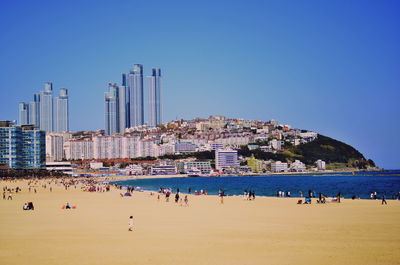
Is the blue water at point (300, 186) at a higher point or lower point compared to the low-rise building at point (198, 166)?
lower

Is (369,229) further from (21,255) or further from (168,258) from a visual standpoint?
(21,255)

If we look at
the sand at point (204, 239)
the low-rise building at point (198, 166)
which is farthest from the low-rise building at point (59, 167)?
the sand at point (204, 239)

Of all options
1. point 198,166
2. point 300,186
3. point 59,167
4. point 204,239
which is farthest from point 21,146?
point 204,239

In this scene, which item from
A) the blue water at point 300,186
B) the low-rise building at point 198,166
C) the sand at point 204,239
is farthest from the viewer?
the low-rise building at point 198,166

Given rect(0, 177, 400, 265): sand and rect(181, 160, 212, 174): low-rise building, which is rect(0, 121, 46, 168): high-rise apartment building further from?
rect(0, 177, 400, 265): sand

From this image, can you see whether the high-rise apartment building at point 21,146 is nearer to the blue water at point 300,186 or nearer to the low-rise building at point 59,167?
the low-rise building at point 59,167

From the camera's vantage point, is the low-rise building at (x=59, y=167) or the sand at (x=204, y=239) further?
the low-rise building at (x=59, y=167)

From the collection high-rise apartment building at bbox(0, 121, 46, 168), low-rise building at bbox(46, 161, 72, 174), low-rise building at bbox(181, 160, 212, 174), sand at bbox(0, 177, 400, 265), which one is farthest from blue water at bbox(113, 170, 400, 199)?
low-rise building at bbox(181, 160, 212, 174)

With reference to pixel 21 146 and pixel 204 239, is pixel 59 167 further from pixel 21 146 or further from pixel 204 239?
pixel 204 239
